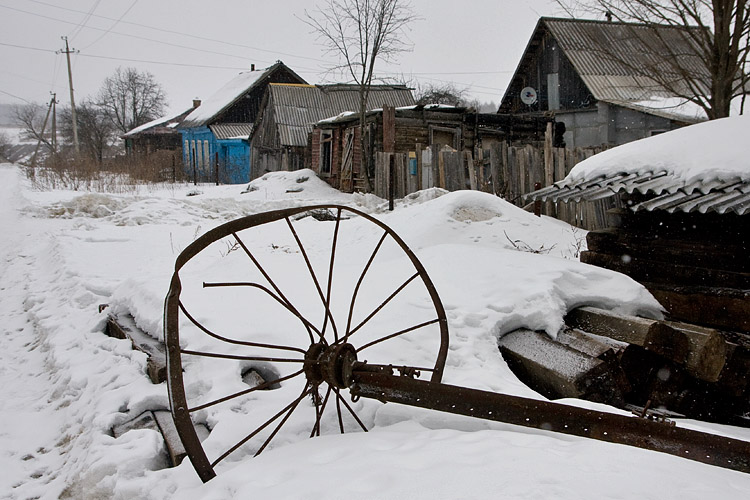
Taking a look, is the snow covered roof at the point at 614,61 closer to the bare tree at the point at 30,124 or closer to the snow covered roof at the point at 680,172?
the snow covered roof at the point at 680,172

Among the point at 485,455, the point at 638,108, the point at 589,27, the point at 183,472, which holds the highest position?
the point at 589,27

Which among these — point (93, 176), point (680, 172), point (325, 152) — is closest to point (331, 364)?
point (680, 172)

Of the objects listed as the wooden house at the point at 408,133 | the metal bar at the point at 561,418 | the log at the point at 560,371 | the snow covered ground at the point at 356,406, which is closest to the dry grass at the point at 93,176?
the wooden house at the point at 408,133

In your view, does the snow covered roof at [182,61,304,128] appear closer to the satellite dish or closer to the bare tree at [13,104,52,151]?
the satellite dish

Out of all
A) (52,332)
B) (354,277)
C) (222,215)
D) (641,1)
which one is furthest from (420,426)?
(641,1)

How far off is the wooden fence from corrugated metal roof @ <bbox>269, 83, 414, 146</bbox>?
1270cm

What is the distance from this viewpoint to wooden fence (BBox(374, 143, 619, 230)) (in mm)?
9578

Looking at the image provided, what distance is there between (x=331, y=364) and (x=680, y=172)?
3460mm

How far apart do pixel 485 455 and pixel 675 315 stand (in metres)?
3.02

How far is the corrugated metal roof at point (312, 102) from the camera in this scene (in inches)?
1006

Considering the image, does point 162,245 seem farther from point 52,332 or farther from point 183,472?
point 183,472

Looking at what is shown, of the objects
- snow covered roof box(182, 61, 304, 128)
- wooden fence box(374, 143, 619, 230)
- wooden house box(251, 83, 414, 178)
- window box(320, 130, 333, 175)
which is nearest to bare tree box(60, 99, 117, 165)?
snow covered roof box(182, 61, 304, 128)

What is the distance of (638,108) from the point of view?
18969mm

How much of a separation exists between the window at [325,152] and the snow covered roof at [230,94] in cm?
1311
